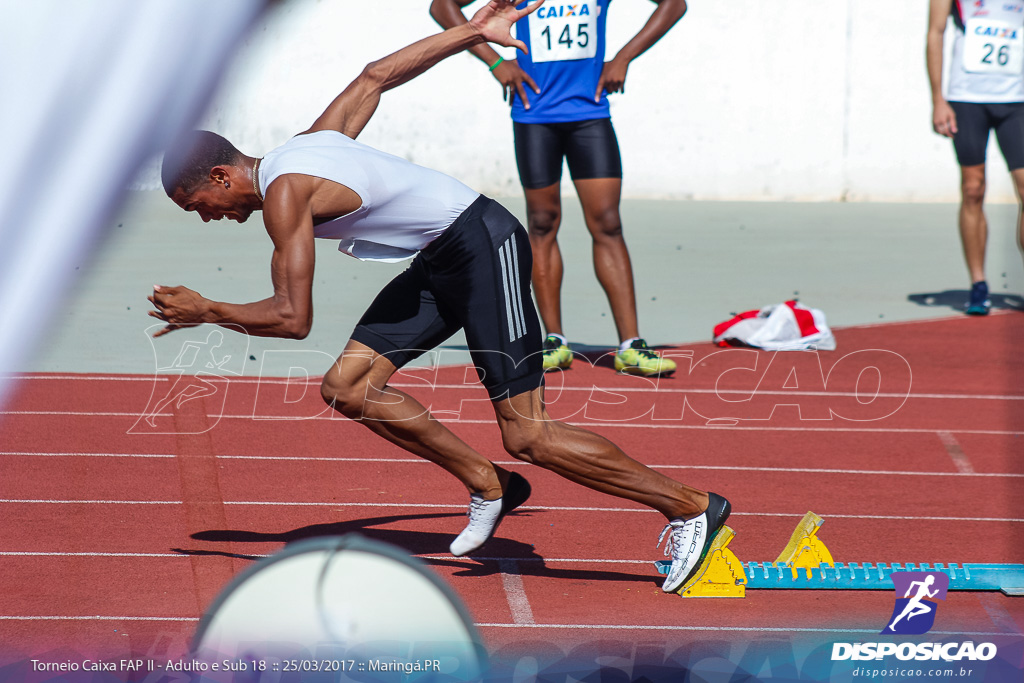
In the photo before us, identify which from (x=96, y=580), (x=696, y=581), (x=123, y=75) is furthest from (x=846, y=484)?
(x=123, y=75)

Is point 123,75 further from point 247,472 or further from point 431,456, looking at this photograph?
point 247,472

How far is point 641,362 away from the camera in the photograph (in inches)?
256

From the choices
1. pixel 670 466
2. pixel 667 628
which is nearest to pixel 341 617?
pixel 667 628

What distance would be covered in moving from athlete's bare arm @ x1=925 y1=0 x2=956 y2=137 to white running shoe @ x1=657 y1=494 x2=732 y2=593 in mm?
5139

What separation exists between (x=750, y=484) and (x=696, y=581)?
4.34ft

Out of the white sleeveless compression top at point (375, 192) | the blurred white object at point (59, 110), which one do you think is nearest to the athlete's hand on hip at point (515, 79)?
the white sleeveless compression top at point (375, 192)

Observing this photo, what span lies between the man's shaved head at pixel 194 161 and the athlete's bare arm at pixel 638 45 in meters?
3.63

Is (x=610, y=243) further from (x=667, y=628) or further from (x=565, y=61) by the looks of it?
(x=667, y=628)

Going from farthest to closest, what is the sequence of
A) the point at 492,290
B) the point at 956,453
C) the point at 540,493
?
the point at 956,453, the point at 540,493, the point at 492,290

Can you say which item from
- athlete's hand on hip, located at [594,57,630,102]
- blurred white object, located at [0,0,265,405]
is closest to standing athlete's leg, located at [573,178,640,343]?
athlete's hand on hip, located at [594,57,630,102]

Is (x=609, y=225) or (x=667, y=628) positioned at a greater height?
(x=609, y=225)

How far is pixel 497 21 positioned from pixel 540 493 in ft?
5.88

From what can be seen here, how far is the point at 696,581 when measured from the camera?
11.8 ft

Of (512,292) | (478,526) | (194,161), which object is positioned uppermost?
(194,161)
